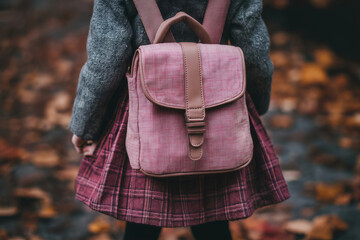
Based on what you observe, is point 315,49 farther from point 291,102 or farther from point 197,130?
point 197,130

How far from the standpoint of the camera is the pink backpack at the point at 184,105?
42.1 inches

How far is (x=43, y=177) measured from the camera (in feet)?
8.42

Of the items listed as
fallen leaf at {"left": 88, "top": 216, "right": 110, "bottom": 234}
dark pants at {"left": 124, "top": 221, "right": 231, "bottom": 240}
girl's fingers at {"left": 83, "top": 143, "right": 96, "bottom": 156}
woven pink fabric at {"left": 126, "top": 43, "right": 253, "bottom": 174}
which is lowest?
fallen leaf at {"left": 88, "top": 216, "right": 110, "bottom": 234}

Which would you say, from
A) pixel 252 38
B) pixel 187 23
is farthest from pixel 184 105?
pixel 252 38

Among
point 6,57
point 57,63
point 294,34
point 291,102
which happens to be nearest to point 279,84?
point 291,102

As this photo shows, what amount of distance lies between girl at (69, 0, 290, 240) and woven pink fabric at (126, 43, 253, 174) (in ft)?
0.32

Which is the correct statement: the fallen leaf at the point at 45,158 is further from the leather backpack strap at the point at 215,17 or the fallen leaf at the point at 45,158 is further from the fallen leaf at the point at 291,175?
the leather backpack strap at the point at 215,17

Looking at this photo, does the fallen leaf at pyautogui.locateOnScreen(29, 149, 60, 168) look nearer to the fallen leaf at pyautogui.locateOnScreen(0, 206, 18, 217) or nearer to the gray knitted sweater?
the fallen leaf at pyautogui.locateOnScreen(0, 206, 18, 217)

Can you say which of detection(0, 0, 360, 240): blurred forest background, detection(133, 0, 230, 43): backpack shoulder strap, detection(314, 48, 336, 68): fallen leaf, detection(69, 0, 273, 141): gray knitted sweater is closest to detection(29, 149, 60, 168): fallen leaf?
detection(0, 0, 360, 240): blurred forest background

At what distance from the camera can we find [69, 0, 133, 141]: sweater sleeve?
1.15 m

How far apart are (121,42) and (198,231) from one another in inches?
28.6

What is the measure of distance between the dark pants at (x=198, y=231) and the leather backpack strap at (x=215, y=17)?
647 mm

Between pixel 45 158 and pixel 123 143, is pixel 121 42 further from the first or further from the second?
pixel 45 158

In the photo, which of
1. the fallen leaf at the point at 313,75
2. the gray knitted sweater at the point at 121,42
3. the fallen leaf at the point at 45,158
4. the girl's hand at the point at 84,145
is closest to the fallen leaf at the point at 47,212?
the fallen leaf at the point at 45,158
